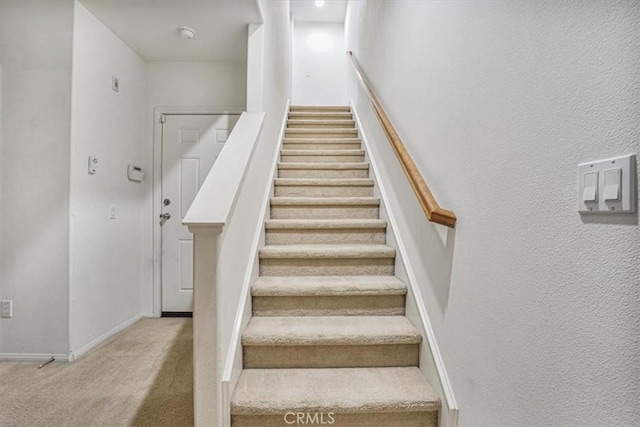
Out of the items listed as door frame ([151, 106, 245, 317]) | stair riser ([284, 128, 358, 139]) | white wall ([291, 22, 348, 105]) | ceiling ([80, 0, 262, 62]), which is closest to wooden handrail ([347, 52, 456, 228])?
ceiling ([80, 0, 262, 62])

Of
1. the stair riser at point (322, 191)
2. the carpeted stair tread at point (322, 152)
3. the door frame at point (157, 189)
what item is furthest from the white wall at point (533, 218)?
the door frame at point (157, 189)

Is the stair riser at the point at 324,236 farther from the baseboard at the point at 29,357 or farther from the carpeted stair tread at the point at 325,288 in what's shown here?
the baseboard at the point at 29,357

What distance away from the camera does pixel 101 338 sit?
94.7 inches

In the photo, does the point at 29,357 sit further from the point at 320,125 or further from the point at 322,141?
the point at 320,125

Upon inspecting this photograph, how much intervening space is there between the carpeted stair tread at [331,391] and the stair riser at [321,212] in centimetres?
123

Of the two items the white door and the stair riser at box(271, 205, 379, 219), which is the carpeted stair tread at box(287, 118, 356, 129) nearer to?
the white door

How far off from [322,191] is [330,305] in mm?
1186

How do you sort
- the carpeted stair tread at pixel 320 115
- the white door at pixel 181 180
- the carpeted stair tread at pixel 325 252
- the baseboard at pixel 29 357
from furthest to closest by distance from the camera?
the carpeted stair tread at pixel 320 115 → the white door at pixel 181 180 → the baseboard at pixel 29 357 → the carpeted stair tread at pixel 325 252

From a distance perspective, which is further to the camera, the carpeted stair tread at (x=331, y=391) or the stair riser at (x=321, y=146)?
the stair riser at (x=321, y=146)

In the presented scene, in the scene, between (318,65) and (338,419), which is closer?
(338,419)

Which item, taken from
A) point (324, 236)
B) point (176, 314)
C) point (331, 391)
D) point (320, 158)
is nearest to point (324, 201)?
point (324, 236)

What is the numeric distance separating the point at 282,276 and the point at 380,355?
75 cm

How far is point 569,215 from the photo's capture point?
732 millimetres

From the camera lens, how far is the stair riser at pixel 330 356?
1524mm
